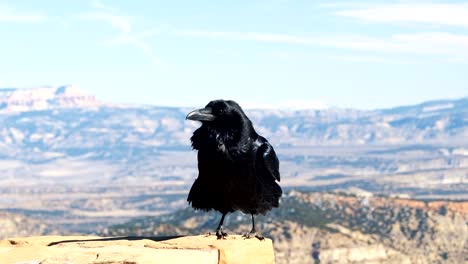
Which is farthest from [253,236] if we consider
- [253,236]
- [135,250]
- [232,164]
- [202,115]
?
[135,250]

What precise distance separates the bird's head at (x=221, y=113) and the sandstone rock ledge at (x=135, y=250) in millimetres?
2242

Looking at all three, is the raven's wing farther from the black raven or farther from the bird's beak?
the bird's beak

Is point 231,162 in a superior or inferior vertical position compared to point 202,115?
inferior

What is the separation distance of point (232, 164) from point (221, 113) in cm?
101

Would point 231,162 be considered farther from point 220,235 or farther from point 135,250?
point 135,250

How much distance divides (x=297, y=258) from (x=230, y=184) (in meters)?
143

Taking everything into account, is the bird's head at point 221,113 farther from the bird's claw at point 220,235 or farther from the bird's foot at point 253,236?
the bird's foot at point 253,236

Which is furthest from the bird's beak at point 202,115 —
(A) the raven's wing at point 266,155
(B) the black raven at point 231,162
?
(A) the raven's wing at point 266,155

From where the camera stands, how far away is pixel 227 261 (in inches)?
690

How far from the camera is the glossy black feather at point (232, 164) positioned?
19328mm

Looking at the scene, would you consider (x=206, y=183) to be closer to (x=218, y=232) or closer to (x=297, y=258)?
(x=218, y=232)

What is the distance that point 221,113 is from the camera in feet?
63.5

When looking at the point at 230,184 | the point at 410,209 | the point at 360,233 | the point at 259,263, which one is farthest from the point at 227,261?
the point at 410,209

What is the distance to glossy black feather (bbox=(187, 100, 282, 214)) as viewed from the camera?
19.3 m
